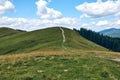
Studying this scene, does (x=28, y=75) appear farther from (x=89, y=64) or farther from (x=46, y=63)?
(x=89, y=64)

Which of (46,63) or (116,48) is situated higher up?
(46,63)

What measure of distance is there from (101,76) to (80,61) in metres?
6.23

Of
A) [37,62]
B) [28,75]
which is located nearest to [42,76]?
[28,75]

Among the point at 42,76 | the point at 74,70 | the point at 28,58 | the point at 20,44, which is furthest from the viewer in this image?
the point at 20,44

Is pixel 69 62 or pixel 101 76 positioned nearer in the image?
pixel 101 76

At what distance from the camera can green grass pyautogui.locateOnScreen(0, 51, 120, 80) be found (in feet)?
91.3

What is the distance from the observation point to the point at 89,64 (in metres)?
32.6

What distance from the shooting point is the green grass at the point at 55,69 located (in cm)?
2782

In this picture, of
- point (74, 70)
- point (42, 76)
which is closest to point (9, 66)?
point (42, 76)

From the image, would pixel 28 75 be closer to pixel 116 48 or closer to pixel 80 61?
pixel 80 61

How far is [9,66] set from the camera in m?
32.4

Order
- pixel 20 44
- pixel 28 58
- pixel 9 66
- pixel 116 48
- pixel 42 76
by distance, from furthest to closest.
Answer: pixel 116 48, pixel 20 44, pixel 28 58, pixel 9 66, pixel 42 76

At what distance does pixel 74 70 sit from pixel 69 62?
416cm

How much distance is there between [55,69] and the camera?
99.3 feet
